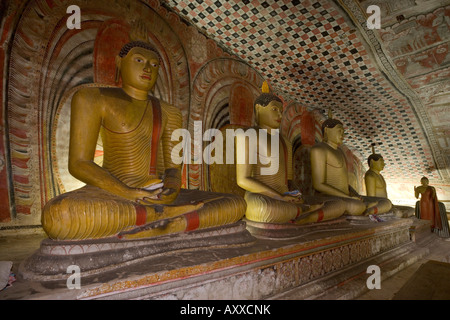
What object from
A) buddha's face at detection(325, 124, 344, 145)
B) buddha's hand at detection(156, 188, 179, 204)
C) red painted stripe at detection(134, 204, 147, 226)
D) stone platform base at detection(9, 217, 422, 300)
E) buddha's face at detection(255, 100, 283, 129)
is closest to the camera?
stone platform base at detection(9, 217, 422, 300)

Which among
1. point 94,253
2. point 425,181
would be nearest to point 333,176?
point 425,181

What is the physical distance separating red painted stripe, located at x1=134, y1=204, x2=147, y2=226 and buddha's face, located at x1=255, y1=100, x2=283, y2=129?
1993 millimetres

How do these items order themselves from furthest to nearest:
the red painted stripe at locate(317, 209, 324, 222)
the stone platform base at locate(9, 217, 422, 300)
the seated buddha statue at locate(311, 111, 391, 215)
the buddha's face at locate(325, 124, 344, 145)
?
1. the buddha's face at locate(325, 124, 344, 145)
2. the seated buddha statue at locate(311, 111, 391, 215)
3. the red painted stripe at locate(317, 209, 324, 222)
4. the stone platform base at locate(9, 217, 422, 300)

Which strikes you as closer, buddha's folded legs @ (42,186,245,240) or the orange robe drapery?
buddha's folded legs @ (42,186,245,240)

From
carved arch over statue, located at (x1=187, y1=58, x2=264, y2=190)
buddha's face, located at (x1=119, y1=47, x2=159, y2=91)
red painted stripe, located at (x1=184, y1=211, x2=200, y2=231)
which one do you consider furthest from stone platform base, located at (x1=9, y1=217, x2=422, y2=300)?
carved arch over statue, located at (x1=187, y1=58, x2=264, y2=190)

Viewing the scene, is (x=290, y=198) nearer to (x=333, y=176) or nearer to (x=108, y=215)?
(x=333, y=176)

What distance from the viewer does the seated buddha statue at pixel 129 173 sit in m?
1.48

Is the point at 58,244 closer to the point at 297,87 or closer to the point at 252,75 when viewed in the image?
the point at 252,75

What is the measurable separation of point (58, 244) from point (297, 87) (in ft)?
15.0

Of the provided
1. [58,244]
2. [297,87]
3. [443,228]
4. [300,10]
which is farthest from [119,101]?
[443,228]

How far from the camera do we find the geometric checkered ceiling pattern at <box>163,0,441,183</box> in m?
3.50

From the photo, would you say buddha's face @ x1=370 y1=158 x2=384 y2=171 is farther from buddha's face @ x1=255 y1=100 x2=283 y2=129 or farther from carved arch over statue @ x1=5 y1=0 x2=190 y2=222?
carved arch over statue @ x1=5 y1=0 x2=190 y2=222

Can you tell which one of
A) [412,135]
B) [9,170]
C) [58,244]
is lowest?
[58,244]

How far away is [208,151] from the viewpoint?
11.8 feet
